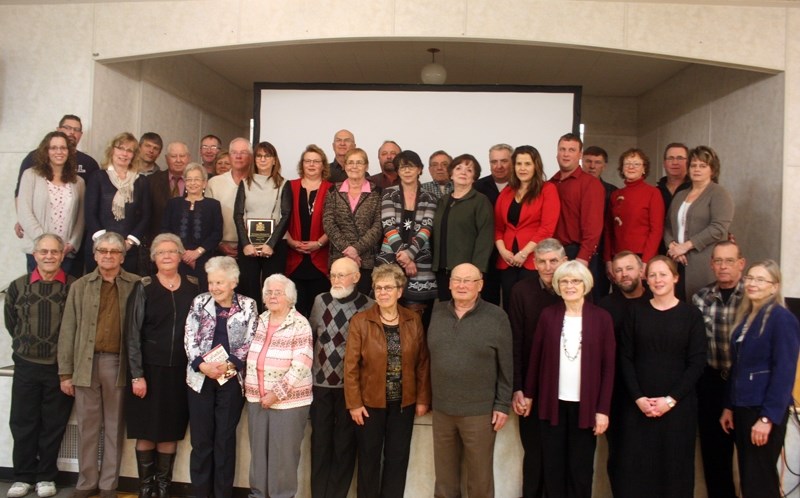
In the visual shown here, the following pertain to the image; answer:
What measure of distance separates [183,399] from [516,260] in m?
2.12

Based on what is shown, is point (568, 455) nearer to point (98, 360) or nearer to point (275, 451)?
point (275, 451)

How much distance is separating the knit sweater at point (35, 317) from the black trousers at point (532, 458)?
2.76 metres

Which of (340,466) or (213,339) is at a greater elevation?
(213,339)

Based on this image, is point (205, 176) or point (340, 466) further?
point (205, 176)

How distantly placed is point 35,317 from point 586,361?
10.3 feet

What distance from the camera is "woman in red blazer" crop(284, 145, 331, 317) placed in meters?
4.40

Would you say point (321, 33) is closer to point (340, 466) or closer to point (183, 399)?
point (183, 399)

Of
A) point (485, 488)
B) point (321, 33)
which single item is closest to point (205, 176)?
point (321, 33)

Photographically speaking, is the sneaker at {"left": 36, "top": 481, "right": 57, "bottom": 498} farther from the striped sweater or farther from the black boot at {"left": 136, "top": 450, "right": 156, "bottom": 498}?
the striped sweater

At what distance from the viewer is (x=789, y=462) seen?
12.0 feet

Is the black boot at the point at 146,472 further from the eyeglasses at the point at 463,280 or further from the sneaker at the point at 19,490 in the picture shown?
the eyeglasses at the point at 463,280

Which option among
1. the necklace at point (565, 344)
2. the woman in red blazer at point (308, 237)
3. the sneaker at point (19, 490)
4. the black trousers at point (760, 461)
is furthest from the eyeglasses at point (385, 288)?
the sneaker at point (19, 490)

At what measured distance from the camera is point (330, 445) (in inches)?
139

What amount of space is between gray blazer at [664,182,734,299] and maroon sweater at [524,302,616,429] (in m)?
1.32
